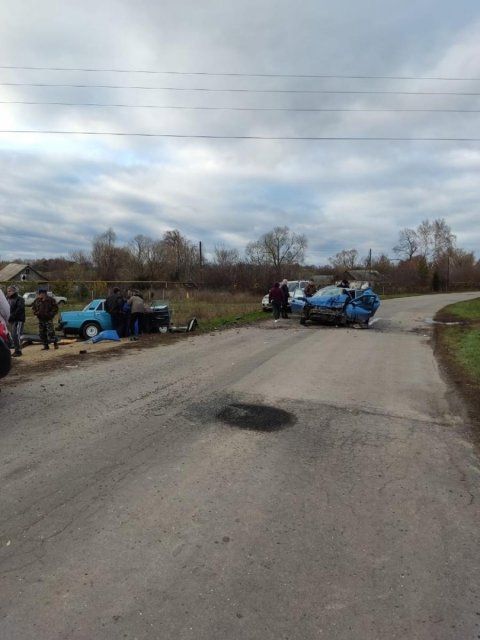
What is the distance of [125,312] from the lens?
15.0m

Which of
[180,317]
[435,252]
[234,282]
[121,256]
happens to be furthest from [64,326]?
[435,252]

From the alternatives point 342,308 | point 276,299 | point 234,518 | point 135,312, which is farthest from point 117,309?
point 234,518

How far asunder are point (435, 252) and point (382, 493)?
4100 inches

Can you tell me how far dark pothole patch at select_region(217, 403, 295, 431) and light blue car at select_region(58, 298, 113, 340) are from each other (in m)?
10.5

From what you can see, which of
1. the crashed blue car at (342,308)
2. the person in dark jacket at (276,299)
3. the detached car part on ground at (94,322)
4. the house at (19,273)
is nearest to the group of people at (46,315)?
the detached car part on ground at (94,322)

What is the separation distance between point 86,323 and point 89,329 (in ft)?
0.77

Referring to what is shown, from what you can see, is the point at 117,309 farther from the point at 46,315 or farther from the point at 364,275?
the point at 364,275

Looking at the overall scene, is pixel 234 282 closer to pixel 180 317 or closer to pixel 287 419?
pixel 180 317

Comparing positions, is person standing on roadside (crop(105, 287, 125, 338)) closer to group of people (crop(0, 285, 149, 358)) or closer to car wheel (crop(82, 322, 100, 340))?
group of people (crop(0, 285, 149, 358))

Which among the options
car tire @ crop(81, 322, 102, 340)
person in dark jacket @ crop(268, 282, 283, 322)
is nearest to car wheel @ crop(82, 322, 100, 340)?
car tire @ crop(81, 322, 102, 340)

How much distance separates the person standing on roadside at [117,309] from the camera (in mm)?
15062

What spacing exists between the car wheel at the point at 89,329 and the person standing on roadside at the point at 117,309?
0.88 metres

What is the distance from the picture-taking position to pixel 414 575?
2.85 metres

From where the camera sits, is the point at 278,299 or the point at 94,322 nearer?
the point at 94,322
